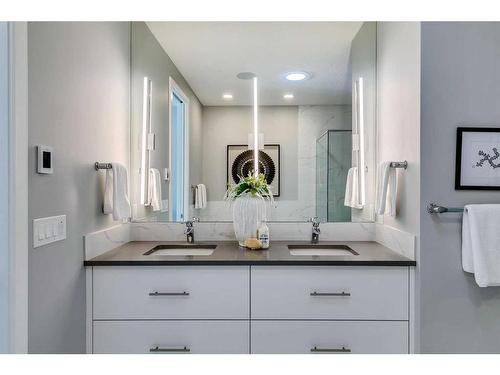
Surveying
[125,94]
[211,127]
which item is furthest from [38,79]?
[211,127]

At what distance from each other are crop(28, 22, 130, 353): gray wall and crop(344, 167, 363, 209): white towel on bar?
1.48m

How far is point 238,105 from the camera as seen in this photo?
219 centimetres

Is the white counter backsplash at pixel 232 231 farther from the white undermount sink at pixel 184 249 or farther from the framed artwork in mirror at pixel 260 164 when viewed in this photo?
the framed artwork in mirror at pixel 260 164

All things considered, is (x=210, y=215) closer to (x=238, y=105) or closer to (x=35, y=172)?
(x=238, y=105)

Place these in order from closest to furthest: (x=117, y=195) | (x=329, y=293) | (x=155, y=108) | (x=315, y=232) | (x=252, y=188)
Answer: (x=329, y=293), (x=117, y=195), (x=252, y=188), (x=315, y=232), (x=155, y=108)

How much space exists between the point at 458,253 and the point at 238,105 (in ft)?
4.97

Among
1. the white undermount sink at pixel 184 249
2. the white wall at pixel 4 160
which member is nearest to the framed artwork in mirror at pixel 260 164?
the white undermount sink at pixel 184 249

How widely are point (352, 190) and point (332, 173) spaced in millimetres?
170

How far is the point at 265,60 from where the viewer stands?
2.18 m

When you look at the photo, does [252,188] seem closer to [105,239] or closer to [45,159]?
[105,239]

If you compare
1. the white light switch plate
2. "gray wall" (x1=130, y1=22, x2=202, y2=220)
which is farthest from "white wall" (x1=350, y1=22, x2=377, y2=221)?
the white light switch plate

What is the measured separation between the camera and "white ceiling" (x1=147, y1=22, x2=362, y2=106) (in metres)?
2.13

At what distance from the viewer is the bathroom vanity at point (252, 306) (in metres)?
1.55

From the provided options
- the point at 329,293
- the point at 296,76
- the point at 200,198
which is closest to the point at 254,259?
the point at 329,293
